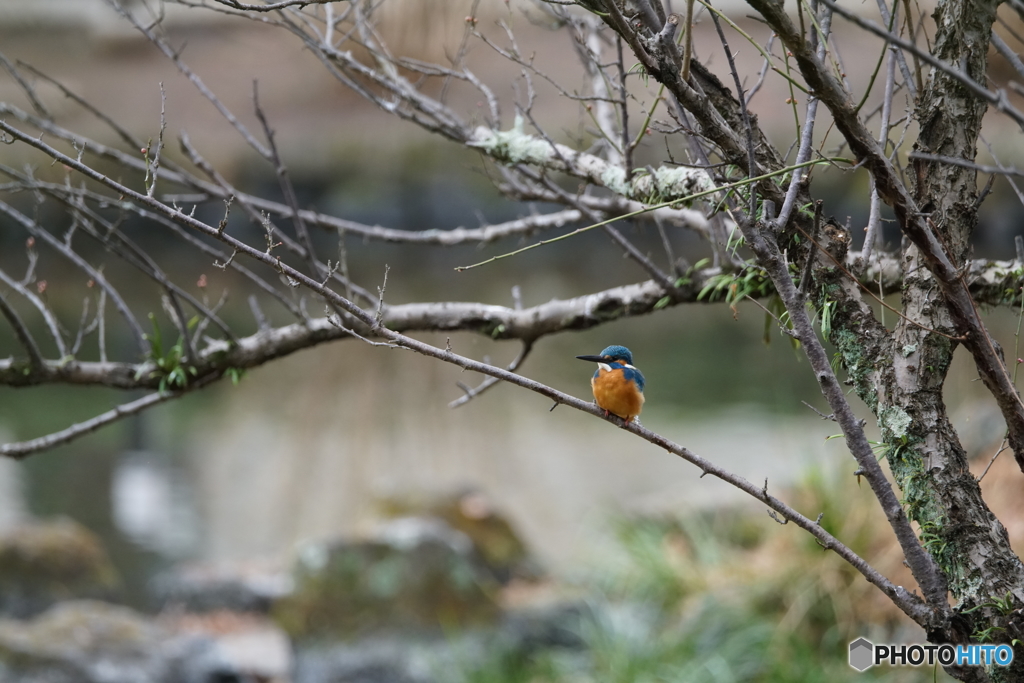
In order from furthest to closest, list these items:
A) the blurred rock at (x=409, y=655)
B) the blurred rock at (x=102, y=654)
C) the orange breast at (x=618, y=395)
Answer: the blurred rock at (x=409, y=655)
the blurred rock at (x=102, y=654)
the orange breast at (x=618, y=395)

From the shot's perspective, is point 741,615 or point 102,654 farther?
point 741,615

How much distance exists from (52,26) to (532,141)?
15.4 m

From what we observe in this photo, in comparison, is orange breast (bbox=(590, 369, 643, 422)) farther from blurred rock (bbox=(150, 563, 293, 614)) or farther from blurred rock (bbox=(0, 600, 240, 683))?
blurred rock (bbox=(150, 563, 293, 614))

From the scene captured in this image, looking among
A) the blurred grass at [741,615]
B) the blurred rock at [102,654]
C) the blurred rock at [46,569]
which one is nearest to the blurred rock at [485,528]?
the blurred grass at [741,615]

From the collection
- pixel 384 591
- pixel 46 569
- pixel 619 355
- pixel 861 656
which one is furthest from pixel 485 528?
pixel 619 355

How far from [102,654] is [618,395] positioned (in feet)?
11.9

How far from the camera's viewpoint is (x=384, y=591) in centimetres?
471

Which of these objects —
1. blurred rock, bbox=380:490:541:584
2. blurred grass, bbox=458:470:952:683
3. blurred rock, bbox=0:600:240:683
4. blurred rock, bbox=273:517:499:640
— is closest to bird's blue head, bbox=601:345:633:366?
blurred grass, bbox=458:470:952:683

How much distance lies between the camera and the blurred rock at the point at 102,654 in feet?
13.0

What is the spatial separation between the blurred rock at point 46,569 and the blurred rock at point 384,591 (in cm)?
218

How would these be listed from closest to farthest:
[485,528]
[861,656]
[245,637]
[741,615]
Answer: [861,656]
[741,615]
[245,637]
[485,528]

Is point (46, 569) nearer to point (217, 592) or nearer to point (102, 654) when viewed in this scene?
point (217, 592)

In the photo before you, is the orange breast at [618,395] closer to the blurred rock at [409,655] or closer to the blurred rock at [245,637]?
the blurred rock at [409,655]

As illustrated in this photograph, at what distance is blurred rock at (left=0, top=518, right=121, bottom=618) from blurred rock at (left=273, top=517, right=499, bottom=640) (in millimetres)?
2178
